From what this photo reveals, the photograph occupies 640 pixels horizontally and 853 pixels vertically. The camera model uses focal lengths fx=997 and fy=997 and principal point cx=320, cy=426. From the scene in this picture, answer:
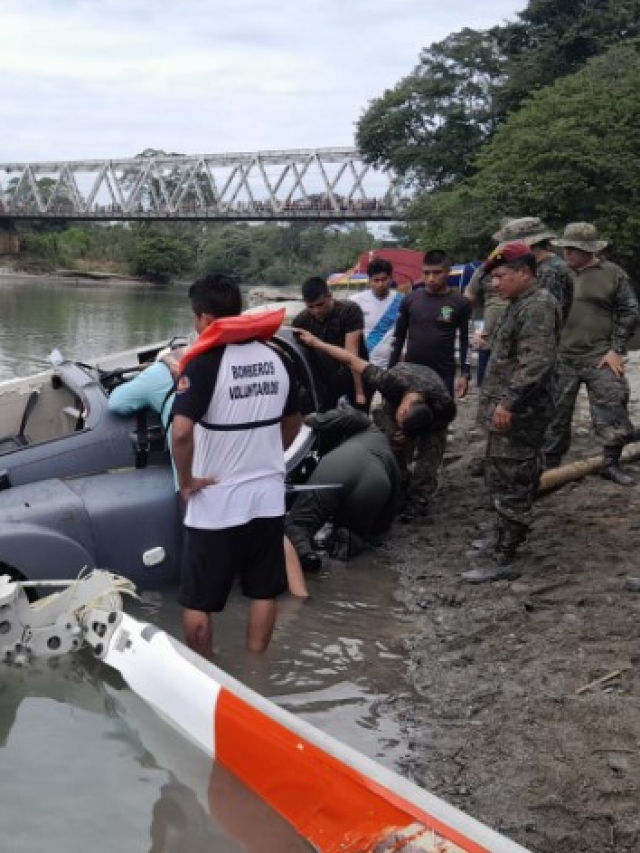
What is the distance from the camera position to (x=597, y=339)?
6.88 metres

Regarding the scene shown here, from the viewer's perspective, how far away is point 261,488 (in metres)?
4.18

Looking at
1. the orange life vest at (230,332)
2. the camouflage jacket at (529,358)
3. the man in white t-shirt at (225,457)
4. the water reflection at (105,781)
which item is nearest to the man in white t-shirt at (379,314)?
the camouflage jacket at (529,358)

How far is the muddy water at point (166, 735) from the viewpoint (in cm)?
327

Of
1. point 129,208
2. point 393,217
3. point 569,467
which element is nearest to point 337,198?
point 393,217

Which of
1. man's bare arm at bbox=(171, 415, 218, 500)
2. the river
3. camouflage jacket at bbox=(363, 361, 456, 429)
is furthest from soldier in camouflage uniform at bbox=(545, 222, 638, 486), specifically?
man's bare arm at bbox=(171, 415, 218, 500)

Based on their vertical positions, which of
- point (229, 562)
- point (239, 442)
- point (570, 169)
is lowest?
point (229, 562)

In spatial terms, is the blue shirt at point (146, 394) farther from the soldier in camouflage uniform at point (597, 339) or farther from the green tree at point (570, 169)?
the green tree at point (570, 169)

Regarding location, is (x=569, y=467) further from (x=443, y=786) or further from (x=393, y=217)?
(x=393, y=217)

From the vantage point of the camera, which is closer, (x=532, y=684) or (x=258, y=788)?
(x=258, y=788)

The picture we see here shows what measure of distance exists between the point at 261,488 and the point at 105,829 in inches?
57.6

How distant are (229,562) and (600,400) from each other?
3.58 metres

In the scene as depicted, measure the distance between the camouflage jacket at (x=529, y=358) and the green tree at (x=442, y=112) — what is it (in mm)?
37642

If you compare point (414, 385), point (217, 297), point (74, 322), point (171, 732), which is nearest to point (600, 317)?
point (414, 385)

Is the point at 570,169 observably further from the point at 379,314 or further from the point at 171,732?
the point at 171,732
